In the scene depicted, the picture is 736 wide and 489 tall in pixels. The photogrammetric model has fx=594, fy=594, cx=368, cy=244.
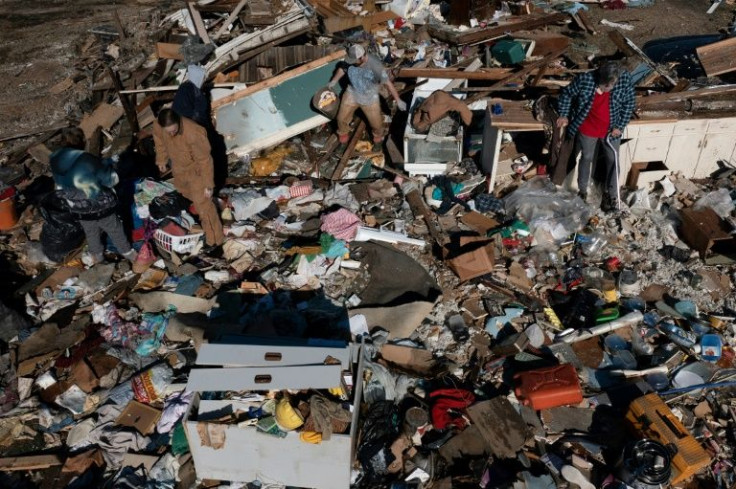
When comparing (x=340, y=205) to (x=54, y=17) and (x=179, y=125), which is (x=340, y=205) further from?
(x=54, y=17)

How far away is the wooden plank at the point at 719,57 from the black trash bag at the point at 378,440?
6414 millimetres

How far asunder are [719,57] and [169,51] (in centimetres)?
810

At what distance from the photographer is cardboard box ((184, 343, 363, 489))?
161 inches

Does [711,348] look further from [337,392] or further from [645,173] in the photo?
[337,392]

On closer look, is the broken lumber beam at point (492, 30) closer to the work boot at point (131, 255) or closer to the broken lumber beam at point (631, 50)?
the broken lumber beam at point (631, 50)

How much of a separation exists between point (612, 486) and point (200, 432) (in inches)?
118

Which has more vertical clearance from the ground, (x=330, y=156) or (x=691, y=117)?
(x=691, y=117)

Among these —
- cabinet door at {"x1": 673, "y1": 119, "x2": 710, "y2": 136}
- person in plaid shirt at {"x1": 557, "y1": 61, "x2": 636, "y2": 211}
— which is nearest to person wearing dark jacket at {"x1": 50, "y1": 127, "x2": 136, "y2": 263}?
person in plaid shirt at {"x1": 557, "y1": 61, "x2": 636, "y2": 211}

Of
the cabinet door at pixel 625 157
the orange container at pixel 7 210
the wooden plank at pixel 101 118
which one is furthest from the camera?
the wooden plank at pixel 101 118

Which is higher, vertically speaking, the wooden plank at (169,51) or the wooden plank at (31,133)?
Result: the wooden plank at (169,51)

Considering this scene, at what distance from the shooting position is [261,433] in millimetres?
4059

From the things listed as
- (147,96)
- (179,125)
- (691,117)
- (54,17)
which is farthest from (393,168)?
(54,17)

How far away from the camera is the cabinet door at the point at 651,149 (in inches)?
268

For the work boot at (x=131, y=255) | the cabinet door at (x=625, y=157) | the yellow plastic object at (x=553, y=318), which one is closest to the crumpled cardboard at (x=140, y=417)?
the work boot at (x=131, y=255)
